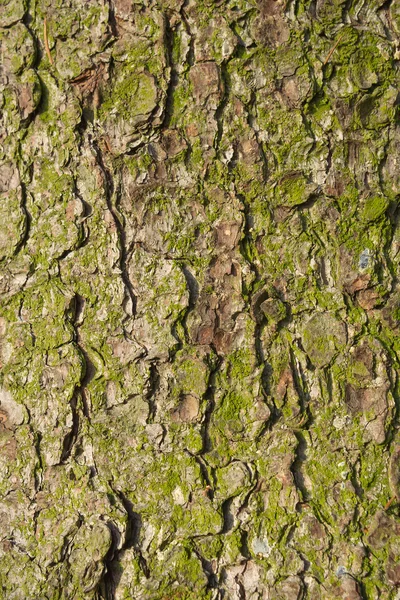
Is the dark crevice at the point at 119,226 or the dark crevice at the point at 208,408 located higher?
the dark crevice at the point at 119,226

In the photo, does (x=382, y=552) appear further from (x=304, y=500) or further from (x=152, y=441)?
(x=152, y=441)

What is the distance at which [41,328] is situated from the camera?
4.02 feet

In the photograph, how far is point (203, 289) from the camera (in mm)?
1212

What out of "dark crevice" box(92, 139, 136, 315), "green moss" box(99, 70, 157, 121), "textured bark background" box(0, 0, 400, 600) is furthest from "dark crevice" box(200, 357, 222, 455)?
"green moss" box(99, 70, 157, 121)

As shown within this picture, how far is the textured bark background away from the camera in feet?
3.87

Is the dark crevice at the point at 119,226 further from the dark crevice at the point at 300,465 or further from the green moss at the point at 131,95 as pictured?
the dark crevice at the point at 300,465

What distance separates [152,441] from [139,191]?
20.6 inches

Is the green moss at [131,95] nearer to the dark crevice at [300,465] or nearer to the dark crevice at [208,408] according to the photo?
the dark crevice at [208,408]

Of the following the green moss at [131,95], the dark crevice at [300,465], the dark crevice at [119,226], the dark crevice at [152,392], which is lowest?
the dark crevice at [300,465]

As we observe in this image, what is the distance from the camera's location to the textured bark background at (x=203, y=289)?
1.18 metres

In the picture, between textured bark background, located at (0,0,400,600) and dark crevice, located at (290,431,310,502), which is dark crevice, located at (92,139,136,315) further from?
dark crevice, located at (290,431,310,502)

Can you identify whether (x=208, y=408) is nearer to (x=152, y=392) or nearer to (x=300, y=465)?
(x=152, y=392)

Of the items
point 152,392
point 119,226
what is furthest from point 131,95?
point 152,392

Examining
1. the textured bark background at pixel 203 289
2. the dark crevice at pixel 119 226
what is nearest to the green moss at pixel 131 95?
the textured bark background at pixel 203 289
